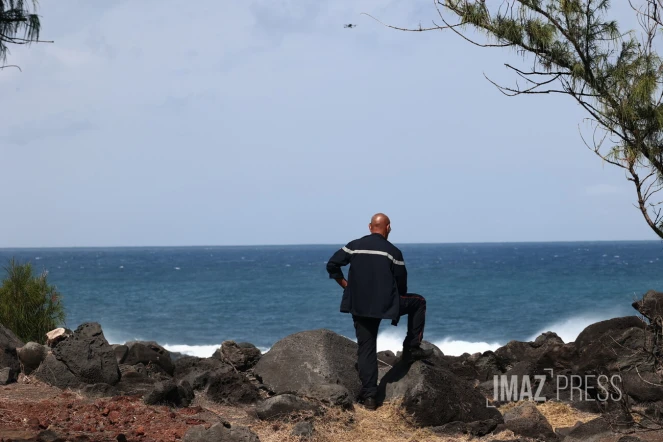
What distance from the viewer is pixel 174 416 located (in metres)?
9.21

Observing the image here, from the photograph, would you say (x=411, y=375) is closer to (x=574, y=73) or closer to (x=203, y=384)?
(x=203, y=384)

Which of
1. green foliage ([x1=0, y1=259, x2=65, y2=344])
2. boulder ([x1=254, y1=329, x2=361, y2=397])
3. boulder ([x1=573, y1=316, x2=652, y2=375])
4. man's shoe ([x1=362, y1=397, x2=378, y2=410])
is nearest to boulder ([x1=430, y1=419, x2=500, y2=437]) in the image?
man's shoe ([x1=362, y1=397, x2=378, y2=410])

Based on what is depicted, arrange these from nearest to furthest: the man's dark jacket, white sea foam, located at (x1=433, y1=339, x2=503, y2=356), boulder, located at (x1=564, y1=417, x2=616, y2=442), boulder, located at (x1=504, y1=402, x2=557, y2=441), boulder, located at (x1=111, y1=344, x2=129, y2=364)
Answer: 1. boulder, located at (x1=564, y1=417, x2=616, y2=442)
2. boulder, located at (x1=504, y1=402, x2=557, y2=441)
3. the man's dark jacket
4. boulder, located at (x1=111, y1=344, x2=129, y2=364)
5. white sea foam, located at (x1=433, y1=339, x2=503, y2=356)

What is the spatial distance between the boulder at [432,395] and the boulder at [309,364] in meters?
0.82

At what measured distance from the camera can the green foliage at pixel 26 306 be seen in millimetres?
15102

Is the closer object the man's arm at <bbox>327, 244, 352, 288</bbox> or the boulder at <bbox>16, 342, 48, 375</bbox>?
the man's arm at <bbox>327, 244, 352, 288</bbox>

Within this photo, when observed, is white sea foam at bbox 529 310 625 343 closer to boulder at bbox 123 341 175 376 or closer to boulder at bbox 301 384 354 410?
boulder at bbox 123 341 175 376

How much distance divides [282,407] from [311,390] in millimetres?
554

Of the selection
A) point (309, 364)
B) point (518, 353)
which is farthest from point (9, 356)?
point (518, 353)

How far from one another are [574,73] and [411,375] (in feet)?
13.6

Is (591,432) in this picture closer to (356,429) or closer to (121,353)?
(356,429)

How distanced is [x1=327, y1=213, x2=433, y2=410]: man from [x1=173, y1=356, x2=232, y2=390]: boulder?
2276 mm

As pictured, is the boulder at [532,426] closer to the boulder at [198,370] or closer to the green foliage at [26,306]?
the boulder at [198,370]

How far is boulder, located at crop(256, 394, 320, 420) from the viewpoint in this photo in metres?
9.27
